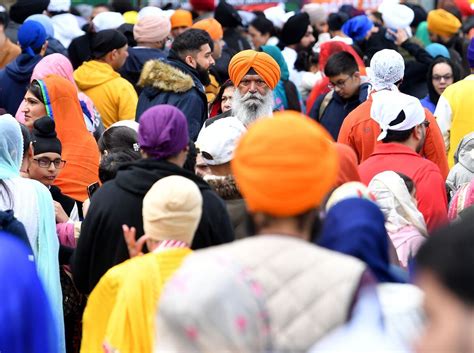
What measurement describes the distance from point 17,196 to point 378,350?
10.4 ft

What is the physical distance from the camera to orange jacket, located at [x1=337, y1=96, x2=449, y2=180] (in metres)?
7.60

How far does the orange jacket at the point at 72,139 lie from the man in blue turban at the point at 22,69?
165 centimetres

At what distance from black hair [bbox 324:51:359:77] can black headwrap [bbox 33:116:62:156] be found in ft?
9.98

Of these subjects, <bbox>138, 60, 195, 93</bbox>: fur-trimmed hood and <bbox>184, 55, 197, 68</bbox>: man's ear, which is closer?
<bbox>138, 60, 195, 93</bbox>: fur-trimmed hood

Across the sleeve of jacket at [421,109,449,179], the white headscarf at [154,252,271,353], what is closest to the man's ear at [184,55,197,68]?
the sleeve of jacket at [421,109,449,179]

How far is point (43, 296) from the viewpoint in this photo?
13.6ft

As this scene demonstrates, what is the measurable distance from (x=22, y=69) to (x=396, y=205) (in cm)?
493

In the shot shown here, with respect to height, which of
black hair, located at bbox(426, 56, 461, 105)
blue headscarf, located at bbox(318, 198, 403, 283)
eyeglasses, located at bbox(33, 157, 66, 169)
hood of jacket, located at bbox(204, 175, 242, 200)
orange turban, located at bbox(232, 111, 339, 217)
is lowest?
black hair, located at bbox(426, 56, 461, 105)

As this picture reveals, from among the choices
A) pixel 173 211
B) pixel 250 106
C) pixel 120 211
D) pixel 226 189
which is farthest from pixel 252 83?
pixel 173 211

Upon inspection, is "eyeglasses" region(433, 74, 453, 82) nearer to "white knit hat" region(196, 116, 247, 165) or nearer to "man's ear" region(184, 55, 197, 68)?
"man's ear" region(184, 55, 197, 68)

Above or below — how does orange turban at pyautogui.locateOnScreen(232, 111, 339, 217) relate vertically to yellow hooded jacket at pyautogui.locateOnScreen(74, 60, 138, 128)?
above

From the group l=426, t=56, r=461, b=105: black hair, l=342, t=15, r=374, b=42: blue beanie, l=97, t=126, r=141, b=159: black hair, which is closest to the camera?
l=97, t=126, r=141, b=159: black hair

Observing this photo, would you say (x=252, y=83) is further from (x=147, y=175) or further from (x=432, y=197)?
(x=147, y=175)

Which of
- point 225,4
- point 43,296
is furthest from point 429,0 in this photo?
point 43,296
